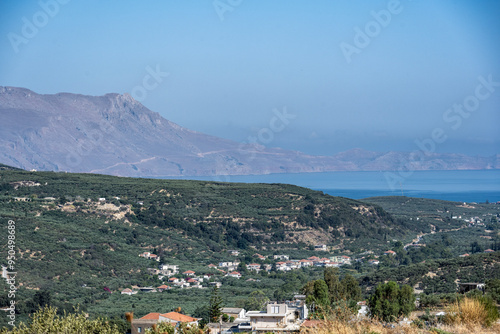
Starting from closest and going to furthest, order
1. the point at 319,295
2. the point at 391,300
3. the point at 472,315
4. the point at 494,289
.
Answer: the point at 472,315, the point at 494,289, the point at 391,300, the point at 319,295

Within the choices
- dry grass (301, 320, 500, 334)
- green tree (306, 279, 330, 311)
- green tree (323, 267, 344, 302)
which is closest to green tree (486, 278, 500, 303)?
green tree (306, 279, 330, 311)

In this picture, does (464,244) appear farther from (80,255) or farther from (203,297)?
(80,255)

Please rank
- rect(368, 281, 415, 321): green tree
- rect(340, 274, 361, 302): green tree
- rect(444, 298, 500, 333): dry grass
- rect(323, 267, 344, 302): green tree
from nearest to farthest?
rect(444, 298, 500, 333): dry grass → rect(368, 281, 415, 321): green tree → rect(323, 267, 344, 302): green tree → rect(340, 274, 361, 302): green tree

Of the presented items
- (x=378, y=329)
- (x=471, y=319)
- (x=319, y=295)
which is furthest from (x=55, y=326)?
(x=319, y=295)

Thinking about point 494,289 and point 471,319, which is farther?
point 494,289

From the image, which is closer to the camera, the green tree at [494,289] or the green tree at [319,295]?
the green tree at [494,289]

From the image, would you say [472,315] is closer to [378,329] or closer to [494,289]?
[378,329]

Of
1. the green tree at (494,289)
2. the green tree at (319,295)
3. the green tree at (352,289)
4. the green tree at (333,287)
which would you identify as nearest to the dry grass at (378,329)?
the green tree at (494,289)

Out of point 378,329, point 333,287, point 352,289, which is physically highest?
point 378,329

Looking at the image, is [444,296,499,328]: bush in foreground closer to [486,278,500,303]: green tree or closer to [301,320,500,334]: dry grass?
[301,320,500,334]: dry grass

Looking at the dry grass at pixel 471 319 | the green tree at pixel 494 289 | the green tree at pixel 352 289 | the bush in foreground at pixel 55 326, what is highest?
the dry grass at pixel 471 319

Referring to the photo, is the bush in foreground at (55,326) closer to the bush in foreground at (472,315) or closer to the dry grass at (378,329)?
the dry grass at (378,329)

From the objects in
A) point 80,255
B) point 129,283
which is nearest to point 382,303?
point 129,283

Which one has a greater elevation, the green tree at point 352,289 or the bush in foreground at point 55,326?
the bush in foreground at point 55,326
